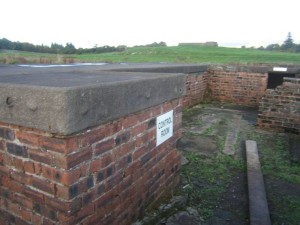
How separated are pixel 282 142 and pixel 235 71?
4.89m

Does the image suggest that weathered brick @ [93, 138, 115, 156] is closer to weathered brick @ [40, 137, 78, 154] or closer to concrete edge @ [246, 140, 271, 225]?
weathered brick @ [40, 137, 78, 154]

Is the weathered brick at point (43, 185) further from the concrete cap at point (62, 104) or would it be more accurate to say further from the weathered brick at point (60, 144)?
the concrete cap at point (62, 104)

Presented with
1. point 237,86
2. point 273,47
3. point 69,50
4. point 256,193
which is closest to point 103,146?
point 256,193

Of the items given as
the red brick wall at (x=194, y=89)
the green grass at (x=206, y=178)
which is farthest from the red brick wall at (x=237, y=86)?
the green grass at (x=206, y=178)

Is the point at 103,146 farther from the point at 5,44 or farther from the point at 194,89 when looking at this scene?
the point at 5,44

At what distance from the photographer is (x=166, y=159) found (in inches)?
120

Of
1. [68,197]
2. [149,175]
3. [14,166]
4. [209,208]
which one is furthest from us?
[209,208]

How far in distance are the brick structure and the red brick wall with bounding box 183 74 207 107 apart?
6.43m

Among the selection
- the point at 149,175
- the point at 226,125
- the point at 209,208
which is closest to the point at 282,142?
the point at 226,125

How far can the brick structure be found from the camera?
164 cm

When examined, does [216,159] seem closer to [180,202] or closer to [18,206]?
[180,202]

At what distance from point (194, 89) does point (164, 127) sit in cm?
672

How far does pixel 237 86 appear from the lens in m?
10.2

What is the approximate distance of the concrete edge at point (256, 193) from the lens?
295cm
